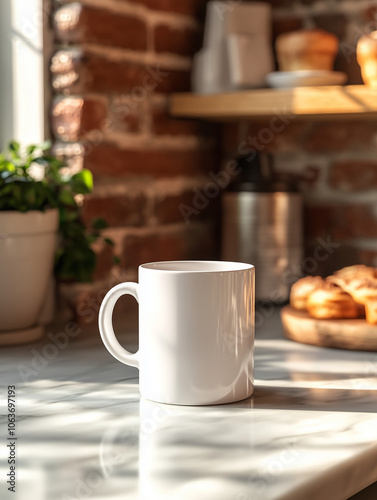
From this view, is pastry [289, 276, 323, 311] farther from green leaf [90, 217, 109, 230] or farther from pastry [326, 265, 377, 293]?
green leaf [90, 217, 109, 230]

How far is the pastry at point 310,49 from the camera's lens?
1419 mm

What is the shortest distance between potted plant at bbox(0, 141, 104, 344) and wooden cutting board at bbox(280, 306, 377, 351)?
0.34 meters

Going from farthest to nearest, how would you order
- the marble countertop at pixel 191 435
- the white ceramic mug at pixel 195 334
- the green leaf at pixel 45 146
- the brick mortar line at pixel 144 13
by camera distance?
the brick mortar line at pixel 144 13, the green leaf at pixel 45 146, the white ceramic mug at pixel 195 334, the marble countertop at pixel 191 435

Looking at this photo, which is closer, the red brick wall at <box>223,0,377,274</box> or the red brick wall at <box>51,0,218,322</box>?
the red brick wall at <box>51,0,218,322</box>

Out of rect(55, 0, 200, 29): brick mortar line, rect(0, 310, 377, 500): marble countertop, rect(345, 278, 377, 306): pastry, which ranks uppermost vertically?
rect(55, 0, 200, 29): brick mortar line

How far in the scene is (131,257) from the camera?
1417 mm

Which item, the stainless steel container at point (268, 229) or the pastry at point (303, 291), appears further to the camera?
the stainless steel container at point (268, 229)

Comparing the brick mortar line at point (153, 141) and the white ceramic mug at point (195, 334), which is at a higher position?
the brick mortar line at point (153, 141)

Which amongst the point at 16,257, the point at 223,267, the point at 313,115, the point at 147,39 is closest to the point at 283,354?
the point at 223,267

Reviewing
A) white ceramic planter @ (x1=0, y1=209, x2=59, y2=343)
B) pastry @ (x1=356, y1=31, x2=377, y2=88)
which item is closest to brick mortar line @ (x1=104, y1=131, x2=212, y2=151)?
white ceramic planter @ (x1=0, y1=209, x2=59, y2=343)

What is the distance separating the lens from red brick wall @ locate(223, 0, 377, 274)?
1501mm

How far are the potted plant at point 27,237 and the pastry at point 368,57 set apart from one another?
0.50m

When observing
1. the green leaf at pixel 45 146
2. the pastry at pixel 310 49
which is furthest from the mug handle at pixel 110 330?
the pastry at pixel 310 49

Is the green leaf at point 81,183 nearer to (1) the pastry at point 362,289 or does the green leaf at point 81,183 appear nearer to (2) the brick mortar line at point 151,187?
(2) the brick mortar line at point 151,187
